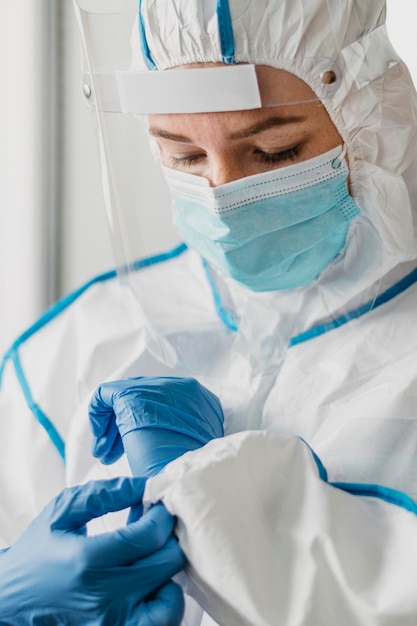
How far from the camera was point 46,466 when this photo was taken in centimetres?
146

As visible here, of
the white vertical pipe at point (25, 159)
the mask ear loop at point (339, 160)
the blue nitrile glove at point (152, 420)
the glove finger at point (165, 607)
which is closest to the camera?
the glove finger at point (165, 607)

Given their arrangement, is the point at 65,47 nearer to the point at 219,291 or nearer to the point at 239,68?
the point at 219,291

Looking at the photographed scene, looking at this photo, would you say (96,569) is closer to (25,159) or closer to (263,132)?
(263,132)

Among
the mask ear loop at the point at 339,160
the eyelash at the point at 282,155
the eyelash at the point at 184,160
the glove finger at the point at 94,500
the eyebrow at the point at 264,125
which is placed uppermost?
the eyebrow at the point at 264,125

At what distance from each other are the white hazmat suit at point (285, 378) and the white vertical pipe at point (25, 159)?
558 millimetres

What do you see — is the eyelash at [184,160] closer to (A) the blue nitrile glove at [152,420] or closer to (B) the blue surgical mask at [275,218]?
(B) the blue surgical mask at [275,218]

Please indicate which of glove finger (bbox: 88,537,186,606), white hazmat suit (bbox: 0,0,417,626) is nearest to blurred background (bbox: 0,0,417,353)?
white hazmat suit (bbox: 0,0,417,626)

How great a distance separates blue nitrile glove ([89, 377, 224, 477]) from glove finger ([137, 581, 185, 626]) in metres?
0.17

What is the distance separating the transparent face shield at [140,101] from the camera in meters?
1.17

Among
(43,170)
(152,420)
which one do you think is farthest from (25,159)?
(152,420)

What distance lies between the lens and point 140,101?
1.24 meters

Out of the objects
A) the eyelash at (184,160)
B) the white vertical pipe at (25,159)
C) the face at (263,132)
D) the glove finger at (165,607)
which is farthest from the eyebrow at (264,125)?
the white vertical pipe at (25,159)

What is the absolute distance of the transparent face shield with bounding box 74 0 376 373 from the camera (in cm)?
117

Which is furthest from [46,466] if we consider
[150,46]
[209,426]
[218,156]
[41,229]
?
[41,229]
